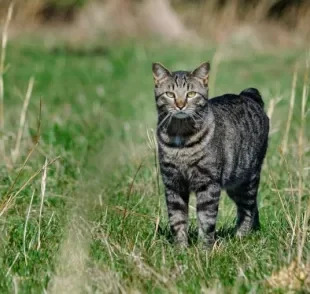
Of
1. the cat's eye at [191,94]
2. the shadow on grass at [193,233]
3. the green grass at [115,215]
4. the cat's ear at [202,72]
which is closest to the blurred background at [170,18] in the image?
the green grass at [115,215]

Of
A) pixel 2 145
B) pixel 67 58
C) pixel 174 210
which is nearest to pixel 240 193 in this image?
pixel 174 210

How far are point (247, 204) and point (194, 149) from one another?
780 mm

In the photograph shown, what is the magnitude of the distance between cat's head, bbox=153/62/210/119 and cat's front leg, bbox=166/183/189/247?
1.48 ft

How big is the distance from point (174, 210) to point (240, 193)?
2.46 feet

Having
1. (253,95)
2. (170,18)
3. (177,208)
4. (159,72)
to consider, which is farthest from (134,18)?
(177,208)

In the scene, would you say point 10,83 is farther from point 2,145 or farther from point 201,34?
point 201,34

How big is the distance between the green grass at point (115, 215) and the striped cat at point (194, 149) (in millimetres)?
143

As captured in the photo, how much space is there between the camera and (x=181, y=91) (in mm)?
5566

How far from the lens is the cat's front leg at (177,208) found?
556cm

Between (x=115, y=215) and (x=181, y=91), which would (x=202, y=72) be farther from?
(x=115, y=215)

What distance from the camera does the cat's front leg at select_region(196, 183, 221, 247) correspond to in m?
5.50

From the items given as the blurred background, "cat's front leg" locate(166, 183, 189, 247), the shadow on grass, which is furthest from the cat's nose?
the blurred background

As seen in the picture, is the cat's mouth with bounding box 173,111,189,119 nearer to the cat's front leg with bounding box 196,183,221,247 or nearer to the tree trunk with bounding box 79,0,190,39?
the cat's front leg with bounding box 196,183,221,247

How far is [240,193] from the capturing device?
6188mm
